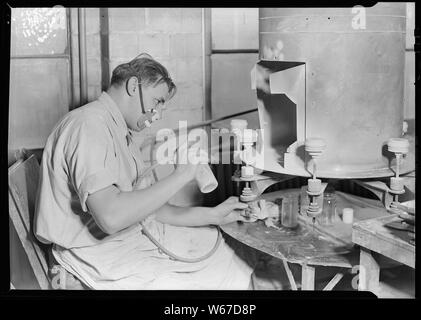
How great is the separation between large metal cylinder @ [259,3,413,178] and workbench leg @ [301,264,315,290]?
33 cm

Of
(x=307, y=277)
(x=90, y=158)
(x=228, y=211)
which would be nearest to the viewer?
(x=90, y=158)

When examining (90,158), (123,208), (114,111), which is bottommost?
(123,208)

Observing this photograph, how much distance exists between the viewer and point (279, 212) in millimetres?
1926

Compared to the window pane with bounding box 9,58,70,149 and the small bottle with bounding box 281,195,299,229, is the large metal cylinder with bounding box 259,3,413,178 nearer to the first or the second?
the small bottle with bounding box 281,195,299,229

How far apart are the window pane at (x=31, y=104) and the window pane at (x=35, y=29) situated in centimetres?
4

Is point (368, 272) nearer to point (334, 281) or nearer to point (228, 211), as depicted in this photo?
point (334, 281)

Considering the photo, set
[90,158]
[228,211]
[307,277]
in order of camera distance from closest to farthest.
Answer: [90,158] < [307,277] < [228,211]

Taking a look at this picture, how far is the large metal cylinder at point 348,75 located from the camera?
178 cm

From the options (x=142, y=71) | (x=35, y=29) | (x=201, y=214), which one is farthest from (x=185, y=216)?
(x=35, y=29)

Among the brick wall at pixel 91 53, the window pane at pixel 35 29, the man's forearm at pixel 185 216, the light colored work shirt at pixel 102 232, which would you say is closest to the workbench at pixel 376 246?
the light colored work shirt at pixel 102 232

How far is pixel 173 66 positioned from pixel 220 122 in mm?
256

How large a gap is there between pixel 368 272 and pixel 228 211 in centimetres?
50

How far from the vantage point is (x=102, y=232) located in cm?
176
